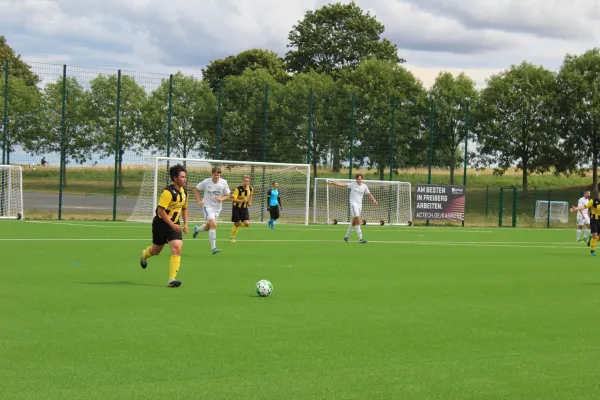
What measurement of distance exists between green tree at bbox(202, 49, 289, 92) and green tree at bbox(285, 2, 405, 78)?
295 cm

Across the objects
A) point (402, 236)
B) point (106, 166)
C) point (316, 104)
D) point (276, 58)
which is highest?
point (276, 58)

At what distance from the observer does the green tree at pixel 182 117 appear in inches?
1341

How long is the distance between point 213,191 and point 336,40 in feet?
197

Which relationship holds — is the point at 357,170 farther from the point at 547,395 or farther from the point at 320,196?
the point at 547,395

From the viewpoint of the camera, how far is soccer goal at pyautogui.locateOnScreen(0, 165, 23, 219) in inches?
1211

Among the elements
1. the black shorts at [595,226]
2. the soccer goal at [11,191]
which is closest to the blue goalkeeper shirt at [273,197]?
the soccer goal at [11,191]

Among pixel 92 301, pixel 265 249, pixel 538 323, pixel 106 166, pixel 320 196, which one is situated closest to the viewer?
pixel 538 323

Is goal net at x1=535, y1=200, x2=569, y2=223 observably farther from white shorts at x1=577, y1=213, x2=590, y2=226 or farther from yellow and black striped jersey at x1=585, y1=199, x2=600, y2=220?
yellow and black striped jersey at x1=585, y1=199, x2=600, y2=220

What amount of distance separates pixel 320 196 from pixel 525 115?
88.3 ft

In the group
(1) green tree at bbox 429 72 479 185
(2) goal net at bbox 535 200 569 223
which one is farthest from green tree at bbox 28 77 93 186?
(2) goal net at bbox 535 200 569 223

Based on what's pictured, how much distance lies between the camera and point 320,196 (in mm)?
36312

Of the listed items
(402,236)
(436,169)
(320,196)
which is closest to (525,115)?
(436,169)

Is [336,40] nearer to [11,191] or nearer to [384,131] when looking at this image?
[384,131]

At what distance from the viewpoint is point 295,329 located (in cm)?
891
